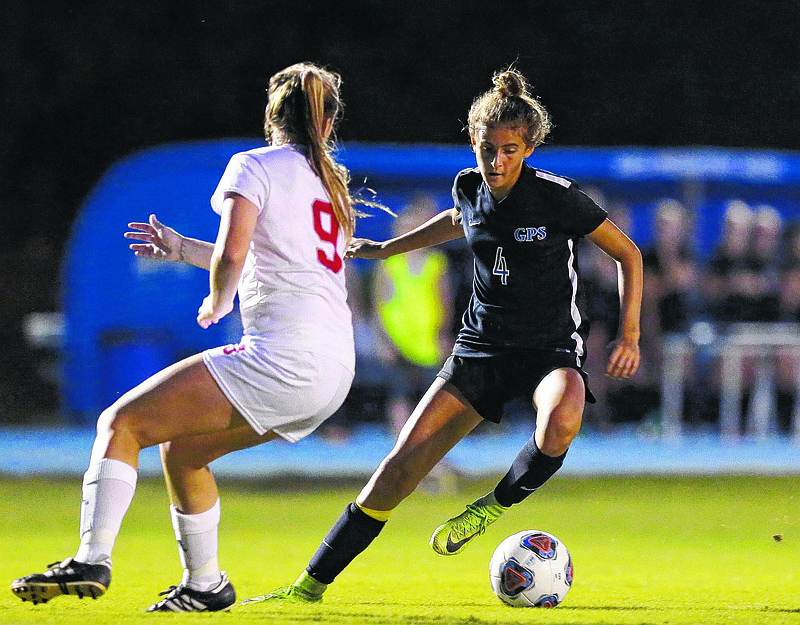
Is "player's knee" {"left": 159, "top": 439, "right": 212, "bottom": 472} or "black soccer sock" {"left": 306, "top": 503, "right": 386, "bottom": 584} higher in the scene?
"player's knee" {"left": 159, "top": 439, "right": 212, "bottom": 472}

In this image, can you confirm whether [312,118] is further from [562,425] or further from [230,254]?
[562,425]

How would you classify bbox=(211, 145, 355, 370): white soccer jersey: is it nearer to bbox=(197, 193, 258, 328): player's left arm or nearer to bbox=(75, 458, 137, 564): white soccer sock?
bbox=(197, 193, 258, 328): player's left arm

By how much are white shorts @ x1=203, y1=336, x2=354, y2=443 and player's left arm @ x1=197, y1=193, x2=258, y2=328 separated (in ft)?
0.61

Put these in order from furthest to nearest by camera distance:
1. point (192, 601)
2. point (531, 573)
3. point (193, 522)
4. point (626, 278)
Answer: point (531, 573), point (626, 278), point (192, 601), point (193, 522)

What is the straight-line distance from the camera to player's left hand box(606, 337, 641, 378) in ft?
17.4

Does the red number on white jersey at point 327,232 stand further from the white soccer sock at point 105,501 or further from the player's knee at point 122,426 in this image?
the white soccer sock at point 105,501

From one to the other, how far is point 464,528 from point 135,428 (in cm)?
148

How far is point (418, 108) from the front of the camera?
20141 mm

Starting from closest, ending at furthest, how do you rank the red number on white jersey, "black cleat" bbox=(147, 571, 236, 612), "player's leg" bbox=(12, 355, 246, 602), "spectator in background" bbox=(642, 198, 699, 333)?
"player's leg" bbox=(12, 355, 246, 602)
the red number on white jersey
"black cleat" bbox=(147, 571, 236, 612)
"spectator in background" bbox=(642, 198, 699, 333)

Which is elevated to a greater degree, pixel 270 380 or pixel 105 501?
pixel 270 380

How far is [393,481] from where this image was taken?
5258mm

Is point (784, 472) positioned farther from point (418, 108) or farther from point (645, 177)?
point (418, 108)

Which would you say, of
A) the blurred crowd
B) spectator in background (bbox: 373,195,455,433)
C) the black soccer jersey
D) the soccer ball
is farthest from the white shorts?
the blurred crowd

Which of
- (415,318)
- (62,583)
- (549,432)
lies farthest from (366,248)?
(415,318)
